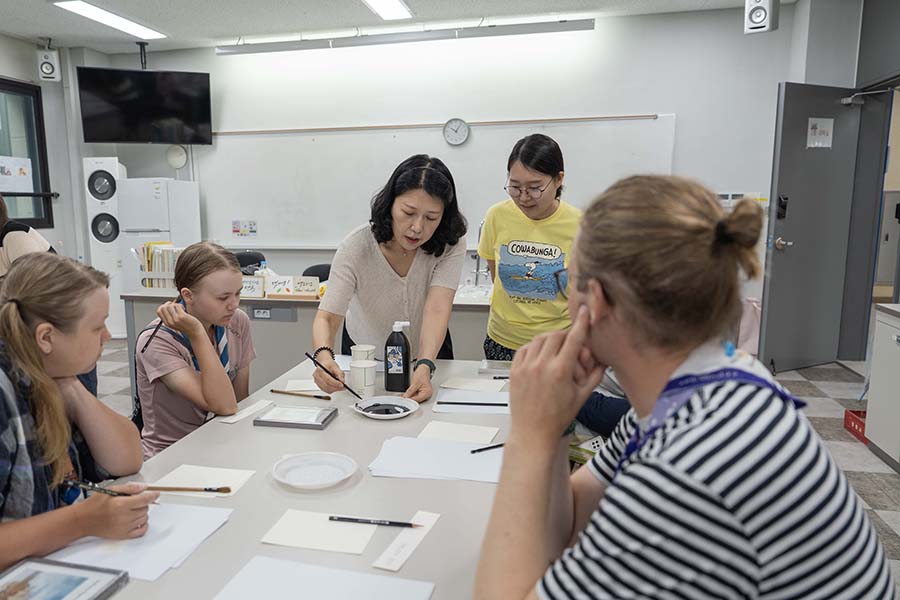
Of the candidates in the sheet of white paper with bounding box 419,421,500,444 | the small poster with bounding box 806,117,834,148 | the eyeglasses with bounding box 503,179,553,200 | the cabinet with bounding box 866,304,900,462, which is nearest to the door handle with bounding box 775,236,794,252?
the small poster with bounding box 806,117,834,148

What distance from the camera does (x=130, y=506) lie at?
39.4 inches

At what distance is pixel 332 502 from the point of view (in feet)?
3.82

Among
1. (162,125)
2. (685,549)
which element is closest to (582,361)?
(685,549)

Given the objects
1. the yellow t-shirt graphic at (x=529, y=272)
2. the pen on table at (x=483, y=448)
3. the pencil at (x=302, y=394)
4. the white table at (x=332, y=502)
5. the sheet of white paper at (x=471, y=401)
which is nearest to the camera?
the white table at (x=332, y=502)

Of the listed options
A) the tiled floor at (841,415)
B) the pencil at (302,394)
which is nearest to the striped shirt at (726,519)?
the pencil at (302,394)

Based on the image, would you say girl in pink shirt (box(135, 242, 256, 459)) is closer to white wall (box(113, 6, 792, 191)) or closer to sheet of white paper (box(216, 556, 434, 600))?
sheet of white paper (box(216, 556, 434, 600))

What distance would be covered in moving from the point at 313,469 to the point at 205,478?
0.22 meters

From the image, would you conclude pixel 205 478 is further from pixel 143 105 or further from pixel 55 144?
pixel 55 144

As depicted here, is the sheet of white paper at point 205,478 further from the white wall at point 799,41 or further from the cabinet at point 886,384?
the white wall at point 799,41

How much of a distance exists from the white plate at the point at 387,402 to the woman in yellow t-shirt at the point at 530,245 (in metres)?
0.66

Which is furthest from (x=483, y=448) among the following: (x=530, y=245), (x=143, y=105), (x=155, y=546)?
(x=143, y=105)

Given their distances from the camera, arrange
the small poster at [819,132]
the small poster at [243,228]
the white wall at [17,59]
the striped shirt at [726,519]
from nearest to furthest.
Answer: the striped shirt at [726,519] < the small poster at [819,132] < the white wall at [17,59] < the small poster at [243,228]

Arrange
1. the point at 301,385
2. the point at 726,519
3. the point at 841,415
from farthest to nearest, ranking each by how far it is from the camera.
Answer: the point at 841,415
the point at 301,385
the point at 726,519

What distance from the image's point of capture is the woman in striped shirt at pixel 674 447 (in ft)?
1.95
